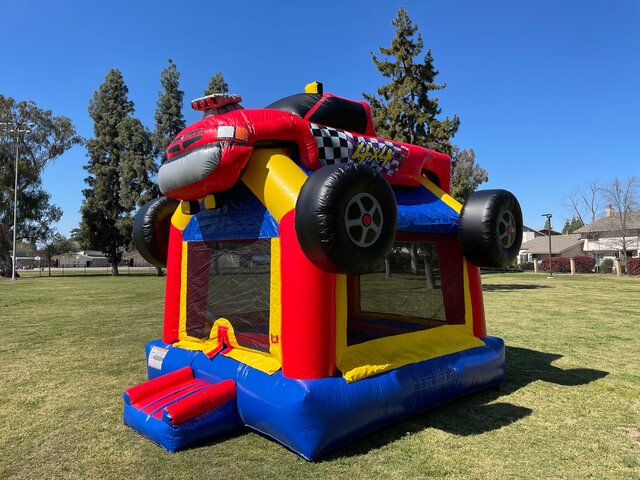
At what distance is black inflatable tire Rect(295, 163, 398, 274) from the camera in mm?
2980

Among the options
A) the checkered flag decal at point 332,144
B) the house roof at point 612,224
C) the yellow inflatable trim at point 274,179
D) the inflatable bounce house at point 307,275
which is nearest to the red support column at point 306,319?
the inflatable bounce house at point 307,275

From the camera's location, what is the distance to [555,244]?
4903cm

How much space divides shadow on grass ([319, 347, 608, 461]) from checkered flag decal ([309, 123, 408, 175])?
2.17m

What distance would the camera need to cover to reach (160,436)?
338cm

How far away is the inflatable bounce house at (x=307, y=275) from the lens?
126 inches

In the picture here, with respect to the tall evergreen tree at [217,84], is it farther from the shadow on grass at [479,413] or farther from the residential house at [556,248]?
the residential house at [556,248]

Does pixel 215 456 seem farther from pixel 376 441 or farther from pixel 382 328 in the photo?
pixel 382 328

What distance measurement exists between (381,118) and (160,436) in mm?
14534

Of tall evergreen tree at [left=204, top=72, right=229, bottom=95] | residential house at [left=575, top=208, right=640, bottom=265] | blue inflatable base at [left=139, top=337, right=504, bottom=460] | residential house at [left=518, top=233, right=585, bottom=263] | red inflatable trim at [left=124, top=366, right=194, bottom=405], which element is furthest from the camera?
residential house at [left=518, top=233, right=585, bottom=263]

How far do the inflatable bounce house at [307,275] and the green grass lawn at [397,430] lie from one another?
180 mm

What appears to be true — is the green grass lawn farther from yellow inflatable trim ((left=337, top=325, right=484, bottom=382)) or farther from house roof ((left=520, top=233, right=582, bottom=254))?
house roof ((left=520, top=233, right=582, bottom=254))

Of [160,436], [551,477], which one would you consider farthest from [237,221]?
[551,477]

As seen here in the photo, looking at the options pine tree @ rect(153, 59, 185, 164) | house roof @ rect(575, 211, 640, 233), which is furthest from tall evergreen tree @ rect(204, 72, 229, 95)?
house roof @ rect(575, 211, 640, 233)

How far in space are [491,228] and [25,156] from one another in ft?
126
